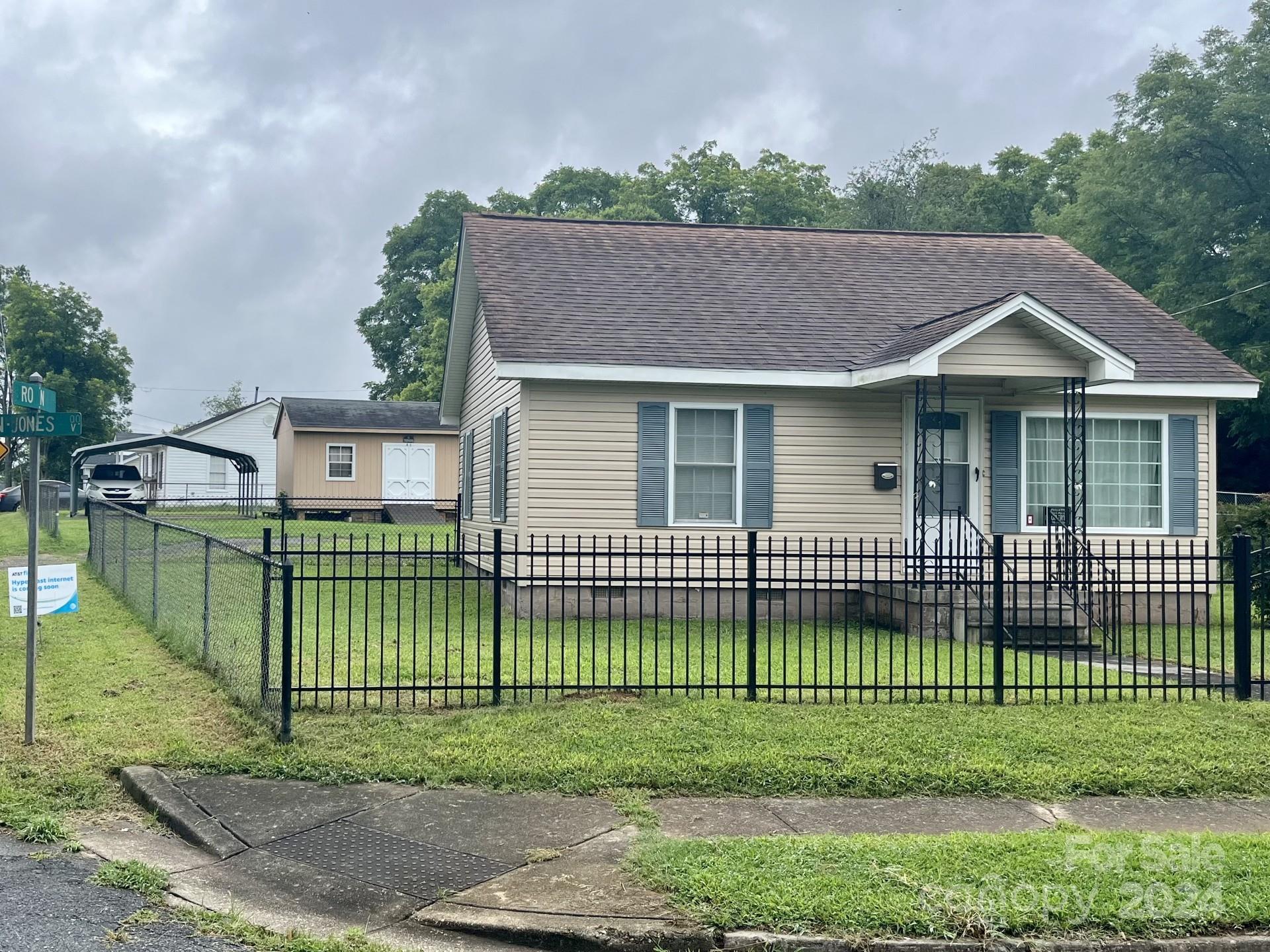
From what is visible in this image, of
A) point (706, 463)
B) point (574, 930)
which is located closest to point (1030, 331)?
point (706, 463)

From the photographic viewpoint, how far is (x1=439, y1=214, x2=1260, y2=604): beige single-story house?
14469 millimetres

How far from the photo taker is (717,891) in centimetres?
528

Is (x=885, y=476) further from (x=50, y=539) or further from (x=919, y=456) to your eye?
(x=50, y=539)

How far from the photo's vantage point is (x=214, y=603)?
1094 cm

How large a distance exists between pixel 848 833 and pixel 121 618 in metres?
10.6

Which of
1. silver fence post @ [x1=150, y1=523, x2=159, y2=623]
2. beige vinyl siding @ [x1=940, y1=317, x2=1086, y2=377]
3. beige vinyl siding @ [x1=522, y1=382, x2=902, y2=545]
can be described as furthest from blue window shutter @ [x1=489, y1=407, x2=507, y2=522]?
beige vinyl siding @ [x1=940, y1=317, x2=1086, y2=377]

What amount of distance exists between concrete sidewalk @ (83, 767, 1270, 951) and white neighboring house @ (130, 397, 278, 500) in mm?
38532

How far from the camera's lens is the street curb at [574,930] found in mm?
4938

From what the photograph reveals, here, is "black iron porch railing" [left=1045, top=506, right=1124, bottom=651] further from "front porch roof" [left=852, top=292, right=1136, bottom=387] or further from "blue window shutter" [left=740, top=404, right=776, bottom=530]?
"blue window shutter" [left=740, top=404, right=776, bottom=530]

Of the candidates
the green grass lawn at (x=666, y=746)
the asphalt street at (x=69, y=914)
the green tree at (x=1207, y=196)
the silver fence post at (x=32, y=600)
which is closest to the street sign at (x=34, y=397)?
the silver fence post at (x=32, y=600)

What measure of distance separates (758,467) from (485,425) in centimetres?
520

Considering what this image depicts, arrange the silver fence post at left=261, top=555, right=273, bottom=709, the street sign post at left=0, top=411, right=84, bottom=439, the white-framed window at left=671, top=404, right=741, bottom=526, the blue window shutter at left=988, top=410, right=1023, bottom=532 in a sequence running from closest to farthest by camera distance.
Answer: the street sign post at left=0, top=411, right=84, bottom=439 → the silver fence post at left=261, top=555, right=273, bottom=709 → the white-framed window at left=671, top=404, right=741, bottom=526 → the blue window shutter at left=988, top=410, right=1023, bottom=532

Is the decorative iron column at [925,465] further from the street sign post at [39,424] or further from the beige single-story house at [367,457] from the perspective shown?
the beige single-story house at [367,457]

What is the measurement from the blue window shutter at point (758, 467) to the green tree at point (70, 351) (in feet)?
157
